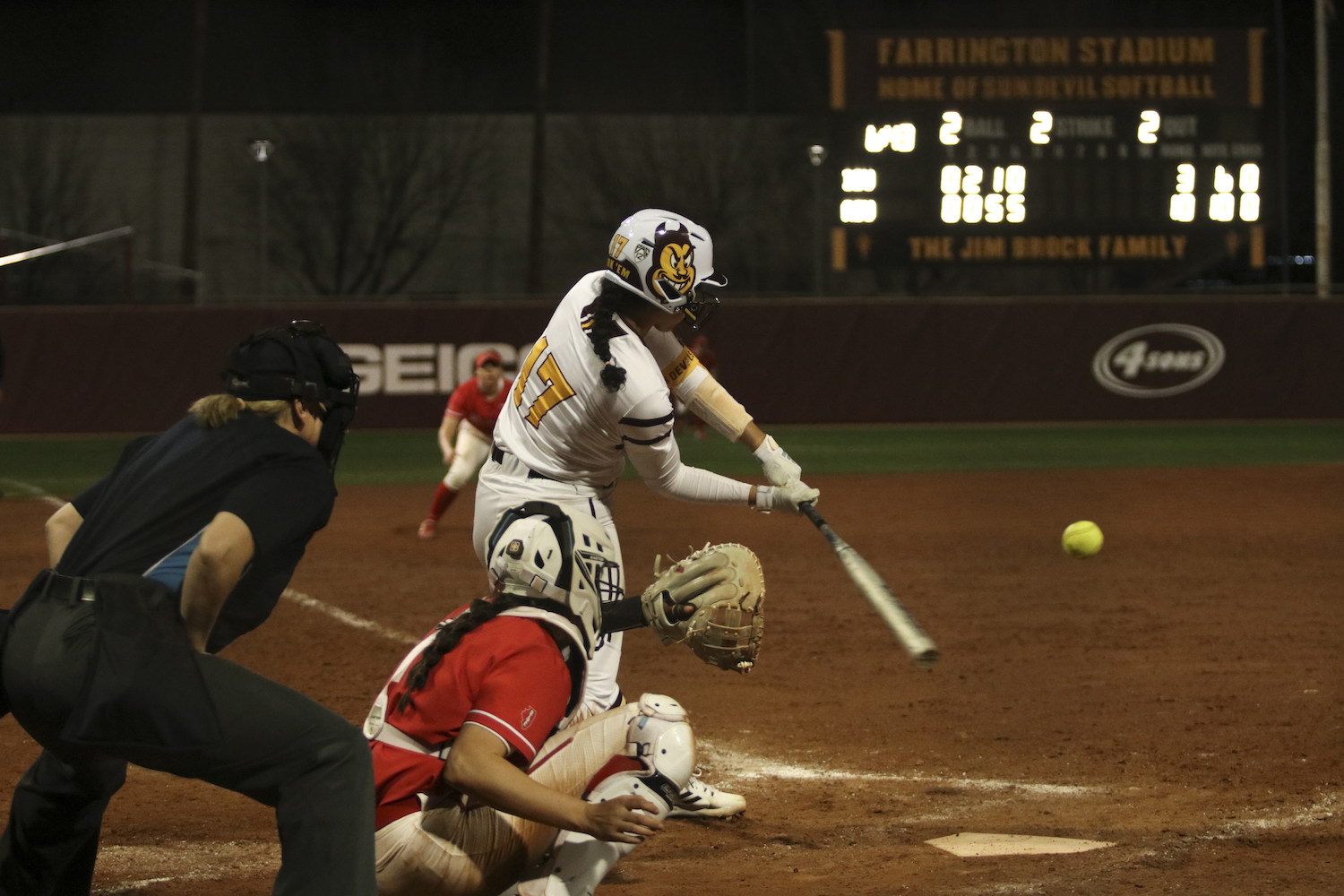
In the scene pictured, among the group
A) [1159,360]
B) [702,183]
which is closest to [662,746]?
[1159,360]

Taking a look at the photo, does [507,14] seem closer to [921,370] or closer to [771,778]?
[921,370]

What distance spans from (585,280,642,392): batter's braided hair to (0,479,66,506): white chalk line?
11.1 meters

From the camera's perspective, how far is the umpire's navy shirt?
315 cm

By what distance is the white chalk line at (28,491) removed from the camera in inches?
581

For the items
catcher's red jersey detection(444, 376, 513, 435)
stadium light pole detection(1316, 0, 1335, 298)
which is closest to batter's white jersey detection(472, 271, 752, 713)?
catcher's red jersey detection(444, 376, 513, 435)

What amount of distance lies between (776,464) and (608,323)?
1047mm

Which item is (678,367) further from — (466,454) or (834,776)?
(466,454)

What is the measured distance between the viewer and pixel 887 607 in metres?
4.66

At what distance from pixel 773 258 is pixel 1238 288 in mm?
10996

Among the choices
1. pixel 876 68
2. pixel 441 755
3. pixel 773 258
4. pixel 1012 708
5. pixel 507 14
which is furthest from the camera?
pixel 507 14

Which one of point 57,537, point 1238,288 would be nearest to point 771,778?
point 57,537

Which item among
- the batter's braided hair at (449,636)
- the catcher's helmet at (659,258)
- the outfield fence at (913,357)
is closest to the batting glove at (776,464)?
the catcher's helmet at (659,258)

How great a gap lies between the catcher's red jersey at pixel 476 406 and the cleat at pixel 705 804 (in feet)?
23.9

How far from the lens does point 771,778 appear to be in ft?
18.5
